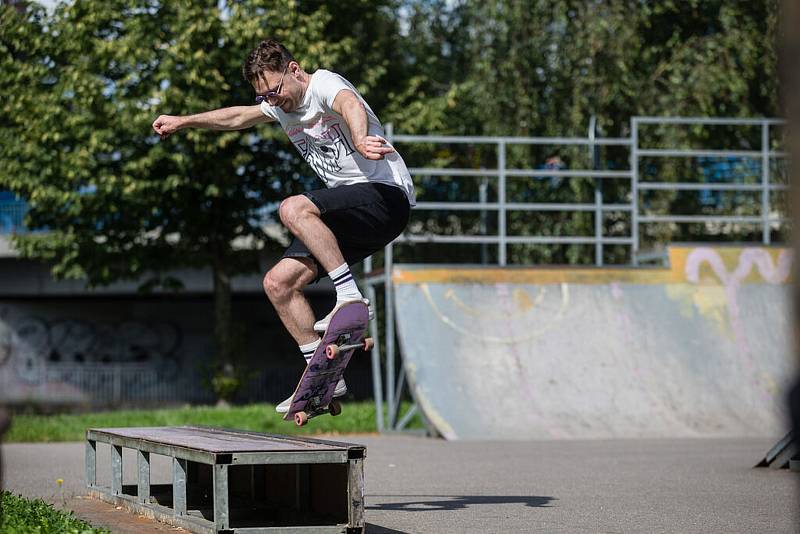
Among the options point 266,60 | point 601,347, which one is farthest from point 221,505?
point 601,347

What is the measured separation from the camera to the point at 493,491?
26.2ft

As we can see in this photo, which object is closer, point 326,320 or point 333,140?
point 326,320

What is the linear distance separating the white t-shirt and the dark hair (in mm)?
209

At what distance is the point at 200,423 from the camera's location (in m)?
16.4

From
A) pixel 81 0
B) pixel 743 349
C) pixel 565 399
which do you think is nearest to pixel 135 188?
pixel 81 0

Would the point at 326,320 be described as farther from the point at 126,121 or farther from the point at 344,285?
the point at 126,121

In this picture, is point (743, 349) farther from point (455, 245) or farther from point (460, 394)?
point (455, 245)

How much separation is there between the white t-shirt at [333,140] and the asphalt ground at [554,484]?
1.96 m

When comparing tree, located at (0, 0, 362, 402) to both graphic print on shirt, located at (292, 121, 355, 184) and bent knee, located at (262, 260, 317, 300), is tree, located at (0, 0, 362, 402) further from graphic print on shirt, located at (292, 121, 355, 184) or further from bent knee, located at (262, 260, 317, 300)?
bent knee, located at (262, 260, 317, 300)

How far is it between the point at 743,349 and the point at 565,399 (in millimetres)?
2730

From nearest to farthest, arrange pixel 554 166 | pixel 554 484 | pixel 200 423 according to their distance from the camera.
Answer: pixel 554 484 < pixel 200 423 < pixel 554 166

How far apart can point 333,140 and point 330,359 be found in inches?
50.5

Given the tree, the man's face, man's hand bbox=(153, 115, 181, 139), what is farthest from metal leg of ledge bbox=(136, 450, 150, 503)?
the tree

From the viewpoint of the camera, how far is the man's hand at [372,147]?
5520 mm
